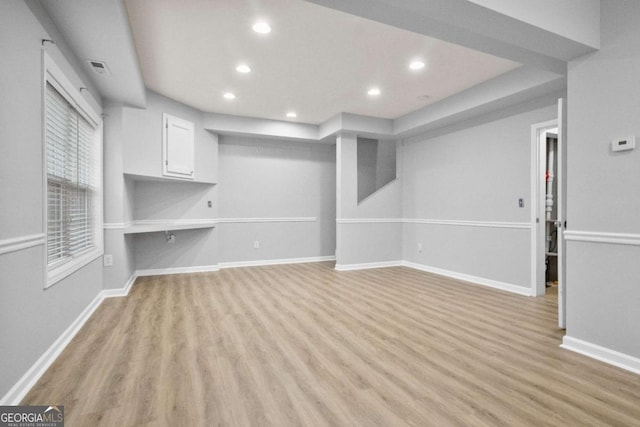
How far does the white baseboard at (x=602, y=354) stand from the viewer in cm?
211

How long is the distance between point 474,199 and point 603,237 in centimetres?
246

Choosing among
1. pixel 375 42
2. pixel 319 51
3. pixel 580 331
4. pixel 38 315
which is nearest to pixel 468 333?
pixel 580 331

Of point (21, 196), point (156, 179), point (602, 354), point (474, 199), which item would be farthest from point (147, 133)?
point (602, 354)

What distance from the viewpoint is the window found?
2465 mm

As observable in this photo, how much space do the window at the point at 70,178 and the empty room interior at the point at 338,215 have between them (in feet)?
0.10

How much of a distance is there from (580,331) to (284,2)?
10.8 ft

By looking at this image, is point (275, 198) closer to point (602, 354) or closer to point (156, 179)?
point (156, 179)

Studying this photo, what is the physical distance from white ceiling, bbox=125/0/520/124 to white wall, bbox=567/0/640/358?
3.63 ft

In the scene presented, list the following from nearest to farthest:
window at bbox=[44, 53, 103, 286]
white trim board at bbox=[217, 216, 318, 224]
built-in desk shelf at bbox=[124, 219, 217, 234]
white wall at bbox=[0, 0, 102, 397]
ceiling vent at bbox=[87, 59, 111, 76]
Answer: white wall at bbox=[0, 0, 102, 397] → window at bbox=[44, 53, 103, 286] → ceiling vent at bbox=[87, 59, 111, 76] → built-in desk shelf at bbox=[124, 219, 217, 234] → white trim board at bbox=[217, 216, 318, 224]

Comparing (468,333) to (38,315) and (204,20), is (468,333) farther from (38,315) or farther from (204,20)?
(204,20)

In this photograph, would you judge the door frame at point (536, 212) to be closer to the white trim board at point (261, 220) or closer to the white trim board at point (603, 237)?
the white trim board at point (603, 237)

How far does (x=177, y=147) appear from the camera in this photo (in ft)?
15.4

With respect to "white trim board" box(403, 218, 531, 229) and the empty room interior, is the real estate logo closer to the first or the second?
the empty room interior

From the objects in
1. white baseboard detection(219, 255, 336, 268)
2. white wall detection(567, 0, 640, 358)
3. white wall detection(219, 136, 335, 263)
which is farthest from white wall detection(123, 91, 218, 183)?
white wall detection(567, 0, 640, 358)
